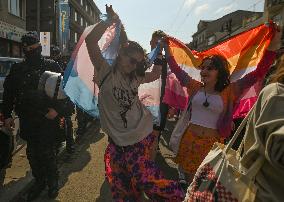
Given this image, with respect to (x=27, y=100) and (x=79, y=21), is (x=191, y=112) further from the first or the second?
(x=79, y=21)

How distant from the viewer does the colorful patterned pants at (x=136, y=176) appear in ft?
10.8

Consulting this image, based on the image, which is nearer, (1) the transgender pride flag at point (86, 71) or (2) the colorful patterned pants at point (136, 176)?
(2) the colorful patterned pants at point (136, 176)

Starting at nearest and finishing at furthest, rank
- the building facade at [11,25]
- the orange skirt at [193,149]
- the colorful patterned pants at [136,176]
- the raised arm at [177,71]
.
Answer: the colorful patterned pants at [136,176] < the orange skirt at [193,149] < the raised arm at [177,71] < the building facade at [11,25]

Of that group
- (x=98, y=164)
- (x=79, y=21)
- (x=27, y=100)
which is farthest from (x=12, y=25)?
(x=79, y=21)

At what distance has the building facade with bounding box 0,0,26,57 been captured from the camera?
24.6m

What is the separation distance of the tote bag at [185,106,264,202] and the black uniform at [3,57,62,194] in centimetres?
303

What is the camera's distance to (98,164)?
7152 millimetres

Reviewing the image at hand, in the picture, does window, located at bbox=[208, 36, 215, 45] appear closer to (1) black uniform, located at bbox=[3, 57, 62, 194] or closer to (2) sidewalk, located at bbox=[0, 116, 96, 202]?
(2) sidewalk, located at bbox=[0, 116, 96, 202]

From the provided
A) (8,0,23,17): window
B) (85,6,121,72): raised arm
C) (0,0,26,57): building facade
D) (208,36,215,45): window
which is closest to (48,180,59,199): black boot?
(85,6,121,72): raised arm

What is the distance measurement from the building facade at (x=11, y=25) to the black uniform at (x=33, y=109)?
2083 centimetres

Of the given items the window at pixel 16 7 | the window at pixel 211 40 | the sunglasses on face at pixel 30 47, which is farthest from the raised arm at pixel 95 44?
the window at pixel 211 40

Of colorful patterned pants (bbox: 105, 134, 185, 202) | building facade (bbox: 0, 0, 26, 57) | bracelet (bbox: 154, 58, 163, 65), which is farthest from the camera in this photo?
building facade (bbox: 0, 0, 26, 57)

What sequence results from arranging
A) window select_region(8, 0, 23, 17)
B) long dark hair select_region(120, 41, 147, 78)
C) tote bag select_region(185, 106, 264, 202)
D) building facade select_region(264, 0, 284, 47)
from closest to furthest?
tote bag select_region(185, 106, 264, 202)
long dark hair select_region(120, 41, 147, 78)
window select_region(8, 0, 23, 17)
building facade select_region(264, 0, 284, 47)

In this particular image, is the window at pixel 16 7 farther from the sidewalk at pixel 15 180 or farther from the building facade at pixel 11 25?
the sidewalk at pixel 15 180
